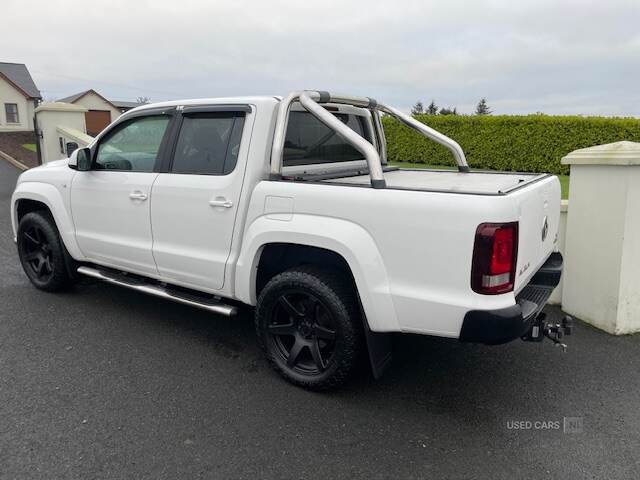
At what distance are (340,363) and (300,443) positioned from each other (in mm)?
557

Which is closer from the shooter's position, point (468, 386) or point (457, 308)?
point (457, 308)

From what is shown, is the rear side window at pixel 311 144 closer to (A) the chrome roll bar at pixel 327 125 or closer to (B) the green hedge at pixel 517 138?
(A) the chrome roll bar at pixel 327 125

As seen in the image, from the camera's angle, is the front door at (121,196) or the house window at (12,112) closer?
the front door at (121,196)

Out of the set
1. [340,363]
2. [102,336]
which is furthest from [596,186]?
[102,336]

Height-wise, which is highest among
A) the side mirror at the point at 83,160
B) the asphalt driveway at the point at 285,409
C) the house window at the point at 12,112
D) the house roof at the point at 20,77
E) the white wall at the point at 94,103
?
the house roof at the point at 20,77

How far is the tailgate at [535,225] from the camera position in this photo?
2924 millimetres

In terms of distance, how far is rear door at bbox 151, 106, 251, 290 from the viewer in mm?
3686

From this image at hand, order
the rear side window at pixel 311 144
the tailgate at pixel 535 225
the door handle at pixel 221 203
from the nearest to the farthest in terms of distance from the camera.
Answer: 1. the tailgate at pixel 535 225
2. the door handle at pixel 221 203
3. the rear side window at pixel 311 144

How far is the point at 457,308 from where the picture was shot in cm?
278

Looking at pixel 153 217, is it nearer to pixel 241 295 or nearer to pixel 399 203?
pixel 241 295

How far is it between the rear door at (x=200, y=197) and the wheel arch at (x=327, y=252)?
232 millimetres

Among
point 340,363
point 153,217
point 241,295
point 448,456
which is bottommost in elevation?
point 448,456

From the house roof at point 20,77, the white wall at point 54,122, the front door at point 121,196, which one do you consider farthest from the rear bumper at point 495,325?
the house roof at point 20,77

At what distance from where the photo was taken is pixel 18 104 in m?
44.2
